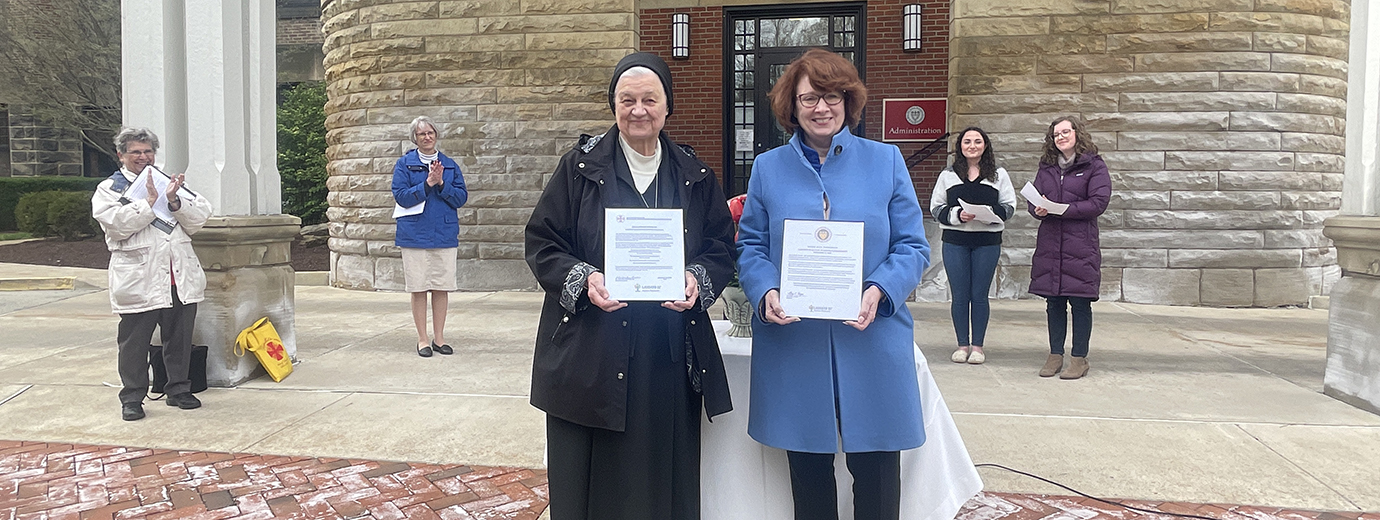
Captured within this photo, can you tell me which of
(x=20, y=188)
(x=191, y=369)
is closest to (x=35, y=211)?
(x=20, y=188)

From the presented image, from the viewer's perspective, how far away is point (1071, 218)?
559cm

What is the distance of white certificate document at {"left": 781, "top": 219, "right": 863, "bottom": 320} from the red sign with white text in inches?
334

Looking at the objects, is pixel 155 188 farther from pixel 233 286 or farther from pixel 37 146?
pixel 37 146

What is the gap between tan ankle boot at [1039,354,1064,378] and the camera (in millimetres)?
5898

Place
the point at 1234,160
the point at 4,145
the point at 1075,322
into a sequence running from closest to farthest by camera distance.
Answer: the point at 1075,322, the point at 1234,160, the point at 4,145

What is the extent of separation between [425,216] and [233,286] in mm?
1436

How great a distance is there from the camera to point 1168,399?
5.26m

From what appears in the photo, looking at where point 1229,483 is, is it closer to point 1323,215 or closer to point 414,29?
point 1323,215

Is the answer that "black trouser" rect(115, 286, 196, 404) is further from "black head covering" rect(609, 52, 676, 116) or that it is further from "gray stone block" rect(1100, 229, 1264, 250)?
"gray stone block" rect(1100, 229, 1264, 250)

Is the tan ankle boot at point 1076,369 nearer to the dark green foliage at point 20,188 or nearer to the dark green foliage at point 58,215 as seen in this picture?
the dark green foliage at point 58,215

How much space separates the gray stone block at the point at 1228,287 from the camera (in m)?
9.28

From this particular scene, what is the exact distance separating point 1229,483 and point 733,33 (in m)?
8.73

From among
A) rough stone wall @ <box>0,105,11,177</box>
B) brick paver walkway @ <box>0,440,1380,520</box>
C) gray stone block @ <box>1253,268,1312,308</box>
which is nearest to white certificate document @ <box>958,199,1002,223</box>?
brick paver walkway @ <box>0,440,1380,520</box>

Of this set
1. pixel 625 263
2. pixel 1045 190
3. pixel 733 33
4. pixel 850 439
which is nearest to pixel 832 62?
pixel 625 263
